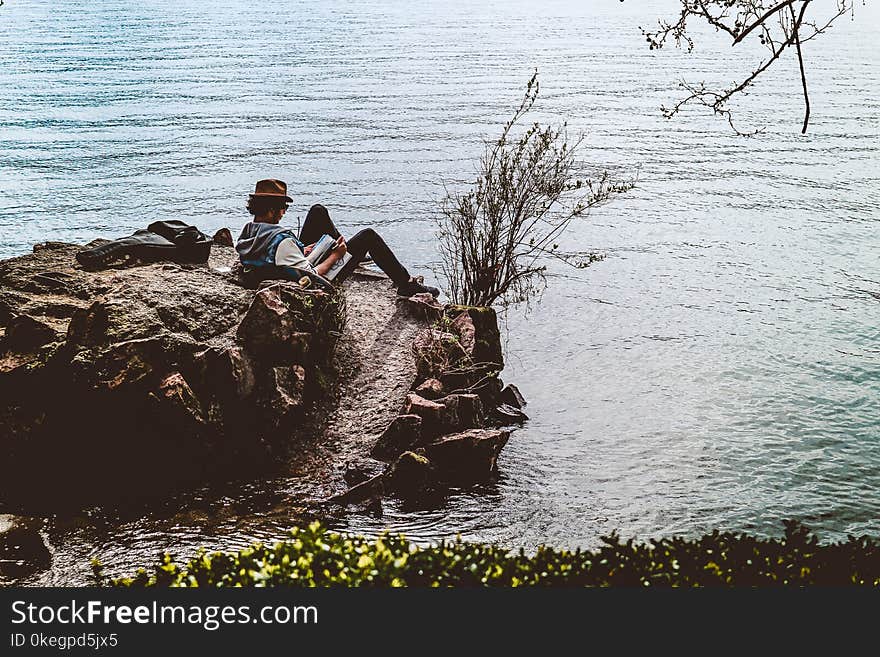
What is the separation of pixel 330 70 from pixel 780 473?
35542mm

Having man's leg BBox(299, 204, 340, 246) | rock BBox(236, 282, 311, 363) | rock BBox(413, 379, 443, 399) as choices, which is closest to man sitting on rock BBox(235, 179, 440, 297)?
man's leg BBox(299, 204, 340, 246)

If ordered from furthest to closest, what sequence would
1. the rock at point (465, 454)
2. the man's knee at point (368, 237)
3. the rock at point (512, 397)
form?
the man's knee at point (368, 237), the rock at point (512, 397), the rock at point (465, 454)

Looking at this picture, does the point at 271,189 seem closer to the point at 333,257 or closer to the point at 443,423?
the point at 333,257

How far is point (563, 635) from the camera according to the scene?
4.76 m

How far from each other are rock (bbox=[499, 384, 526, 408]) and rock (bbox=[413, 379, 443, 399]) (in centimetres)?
198

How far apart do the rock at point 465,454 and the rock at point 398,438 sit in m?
0.22

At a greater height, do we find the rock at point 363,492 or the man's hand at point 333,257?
the man's hand at point 333,257

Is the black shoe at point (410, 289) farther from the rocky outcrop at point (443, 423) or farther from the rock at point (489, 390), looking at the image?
the rock at point (489, 390)

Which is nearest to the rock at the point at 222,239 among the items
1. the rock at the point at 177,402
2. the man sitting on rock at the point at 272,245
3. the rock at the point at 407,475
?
the man sitting on rock at the point at 272,245

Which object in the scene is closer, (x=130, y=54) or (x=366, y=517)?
(x=366, y=517)

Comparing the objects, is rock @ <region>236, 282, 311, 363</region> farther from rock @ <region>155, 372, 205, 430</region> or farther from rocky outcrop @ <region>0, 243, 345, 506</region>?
rock @ <region>155, 372, 205, 430</region>

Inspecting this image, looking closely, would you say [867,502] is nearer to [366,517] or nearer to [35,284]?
[366,517]

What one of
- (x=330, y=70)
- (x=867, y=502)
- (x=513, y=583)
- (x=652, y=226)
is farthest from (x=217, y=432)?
(x=330, y=70)

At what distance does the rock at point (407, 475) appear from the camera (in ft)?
36.2
